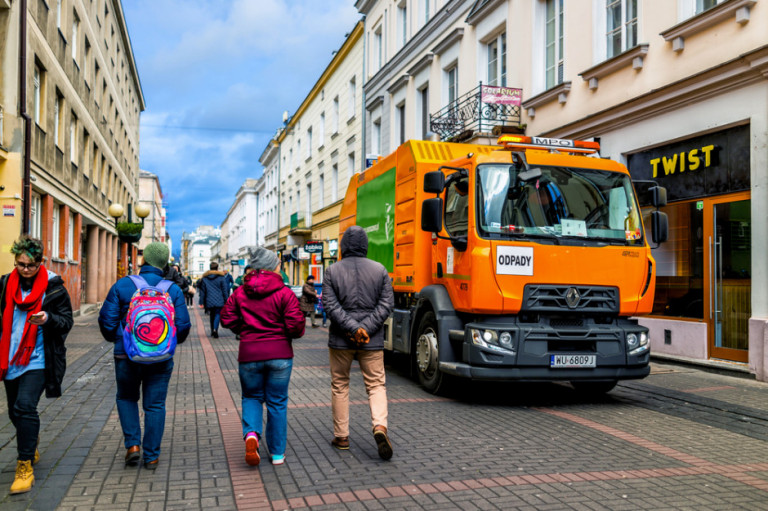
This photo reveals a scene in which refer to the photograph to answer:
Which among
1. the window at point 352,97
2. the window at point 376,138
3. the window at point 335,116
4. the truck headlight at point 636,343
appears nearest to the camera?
the truck headlight at point 636,343

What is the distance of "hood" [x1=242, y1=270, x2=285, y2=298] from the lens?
16.6 ft

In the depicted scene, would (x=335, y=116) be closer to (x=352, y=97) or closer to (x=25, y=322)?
(x=352, y=97)

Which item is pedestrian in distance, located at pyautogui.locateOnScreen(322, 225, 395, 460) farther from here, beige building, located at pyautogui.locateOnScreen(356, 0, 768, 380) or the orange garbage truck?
beige building, located at pyautogui.locateOnScreen(356, 0, 768, 380)

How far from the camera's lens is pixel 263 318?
16.6ft

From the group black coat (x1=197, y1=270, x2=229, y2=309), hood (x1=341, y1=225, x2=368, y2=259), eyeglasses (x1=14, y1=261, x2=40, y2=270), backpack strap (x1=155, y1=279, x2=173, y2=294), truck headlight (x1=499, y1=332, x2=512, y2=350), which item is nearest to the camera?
eyeglasses (x1=14, y1=261, x2=40, y2=270)

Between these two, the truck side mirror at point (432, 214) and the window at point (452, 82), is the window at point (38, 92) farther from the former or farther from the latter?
the truck side mirror at point (432, 214)

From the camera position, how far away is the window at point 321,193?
37156 millimetres

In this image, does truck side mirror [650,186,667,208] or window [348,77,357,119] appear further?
window [348,77,357,119]

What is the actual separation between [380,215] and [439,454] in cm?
575

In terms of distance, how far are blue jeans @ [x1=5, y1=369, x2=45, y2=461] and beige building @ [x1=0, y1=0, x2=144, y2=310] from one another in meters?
9.78

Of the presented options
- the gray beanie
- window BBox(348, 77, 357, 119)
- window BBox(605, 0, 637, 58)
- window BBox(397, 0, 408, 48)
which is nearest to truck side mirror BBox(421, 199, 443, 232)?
the gray beanie

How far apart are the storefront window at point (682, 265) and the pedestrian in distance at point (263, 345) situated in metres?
7.41

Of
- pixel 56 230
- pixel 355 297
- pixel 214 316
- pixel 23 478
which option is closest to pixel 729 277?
pixel 355 297

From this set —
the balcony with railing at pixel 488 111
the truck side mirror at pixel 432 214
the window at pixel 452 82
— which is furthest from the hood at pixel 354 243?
the window at pixel 452 82
